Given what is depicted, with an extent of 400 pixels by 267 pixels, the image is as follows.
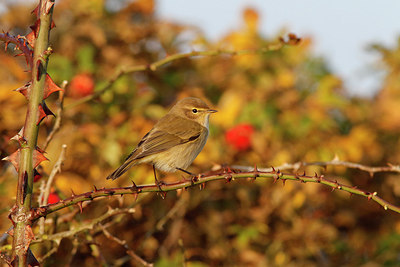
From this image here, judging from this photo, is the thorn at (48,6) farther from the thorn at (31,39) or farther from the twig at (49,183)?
the twig at (49,183)

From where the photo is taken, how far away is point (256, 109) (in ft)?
18.5

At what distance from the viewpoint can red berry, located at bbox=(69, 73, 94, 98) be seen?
494 centimetres

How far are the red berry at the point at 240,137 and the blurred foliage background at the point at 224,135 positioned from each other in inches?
0.5

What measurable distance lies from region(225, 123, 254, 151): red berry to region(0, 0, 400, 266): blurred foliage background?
0.01m

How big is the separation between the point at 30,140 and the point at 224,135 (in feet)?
11.7

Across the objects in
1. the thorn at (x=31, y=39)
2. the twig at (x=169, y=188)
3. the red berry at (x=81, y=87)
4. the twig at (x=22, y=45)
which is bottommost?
the twig at (x=169, y=188)

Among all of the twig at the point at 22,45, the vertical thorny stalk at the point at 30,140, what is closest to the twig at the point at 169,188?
the vertical thorny stalk at the point at 30,140

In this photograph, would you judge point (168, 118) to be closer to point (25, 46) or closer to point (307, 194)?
point (307, 194)

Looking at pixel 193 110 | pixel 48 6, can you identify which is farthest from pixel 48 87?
pixel 193 110

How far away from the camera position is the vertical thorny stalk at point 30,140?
1805 millimetres

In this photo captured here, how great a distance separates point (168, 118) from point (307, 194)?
6.08 feet

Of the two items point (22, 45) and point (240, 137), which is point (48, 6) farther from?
point (240, 137)

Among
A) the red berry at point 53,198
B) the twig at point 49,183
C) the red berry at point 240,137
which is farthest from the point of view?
the red berry at point 240,137

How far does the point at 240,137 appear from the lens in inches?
204
